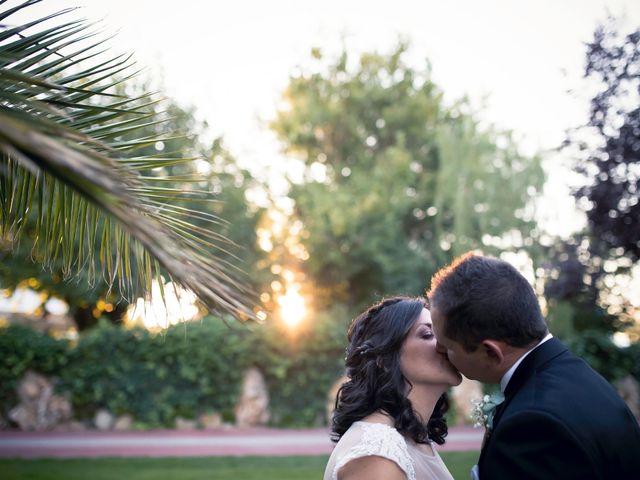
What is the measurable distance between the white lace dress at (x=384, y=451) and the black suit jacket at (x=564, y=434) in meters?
0.54

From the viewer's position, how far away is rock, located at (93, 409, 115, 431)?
18438mm

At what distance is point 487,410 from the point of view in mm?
2908

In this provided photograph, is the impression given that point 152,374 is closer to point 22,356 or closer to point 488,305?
point 22,356

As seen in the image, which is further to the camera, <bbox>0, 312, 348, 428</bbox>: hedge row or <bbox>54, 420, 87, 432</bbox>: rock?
<bbox>0, 312, 348, 428</bbox>: hedge row

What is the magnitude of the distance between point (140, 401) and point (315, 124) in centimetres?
2107

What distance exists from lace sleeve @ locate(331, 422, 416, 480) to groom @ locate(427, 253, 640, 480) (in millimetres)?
441

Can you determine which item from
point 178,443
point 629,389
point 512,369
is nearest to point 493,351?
point 512,369

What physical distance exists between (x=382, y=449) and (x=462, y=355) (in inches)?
23.3

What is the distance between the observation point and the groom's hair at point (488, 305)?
94.0 inches

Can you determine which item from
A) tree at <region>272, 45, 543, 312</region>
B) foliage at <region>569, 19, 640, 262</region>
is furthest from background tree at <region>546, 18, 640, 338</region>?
tree at <region>272, 45, 543, 312</region>

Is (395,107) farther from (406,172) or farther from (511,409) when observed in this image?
(511,409)

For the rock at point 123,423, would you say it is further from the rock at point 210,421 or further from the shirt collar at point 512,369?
the shirt collar at point 512,369

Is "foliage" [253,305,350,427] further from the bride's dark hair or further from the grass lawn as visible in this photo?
the bride's dark hair

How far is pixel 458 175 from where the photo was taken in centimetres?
3019
